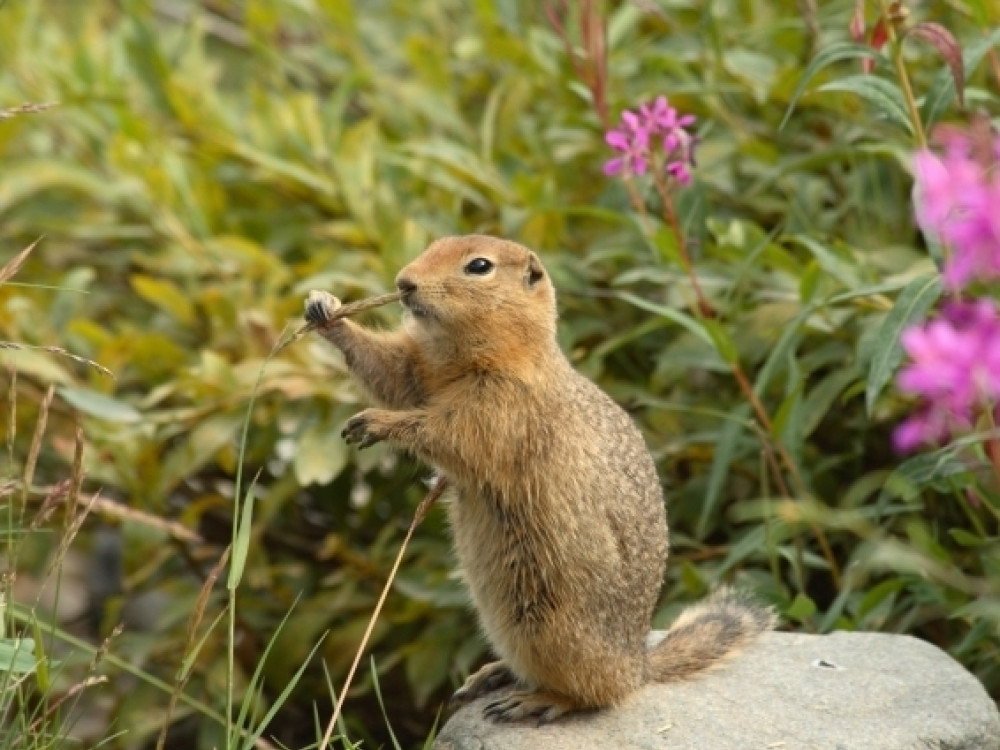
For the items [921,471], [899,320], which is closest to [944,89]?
[899,320]

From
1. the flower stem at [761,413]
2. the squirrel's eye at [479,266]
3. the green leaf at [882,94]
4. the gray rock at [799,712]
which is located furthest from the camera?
the flower stem at [761,413]

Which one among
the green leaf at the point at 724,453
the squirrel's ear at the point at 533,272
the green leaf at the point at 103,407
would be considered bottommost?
the green leaf at the point at 724,453

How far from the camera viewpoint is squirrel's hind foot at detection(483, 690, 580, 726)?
11.8 feet

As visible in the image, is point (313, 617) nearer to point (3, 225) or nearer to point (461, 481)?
point (461, 481)

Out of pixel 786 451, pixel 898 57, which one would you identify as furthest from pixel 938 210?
pixel 786 451

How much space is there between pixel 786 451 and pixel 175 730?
257 centimetres

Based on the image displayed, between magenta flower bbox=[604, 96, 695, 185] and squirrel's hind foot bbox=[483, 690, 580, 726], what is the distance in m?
1.33

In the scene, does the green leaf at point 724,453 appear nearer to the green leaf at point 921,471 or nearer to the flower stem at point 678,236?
the flower stem at point 678,236

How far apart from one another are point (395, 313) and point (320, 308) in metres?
1.40

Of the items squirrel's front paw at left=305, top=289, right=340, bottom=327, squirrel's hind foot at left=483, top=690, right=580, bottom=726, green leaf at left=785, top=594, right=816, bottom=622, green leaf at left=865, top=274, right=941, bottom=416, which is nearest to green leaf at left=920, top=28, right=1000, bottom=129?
green leaf at left=865, top=274, right=941, bottom=416

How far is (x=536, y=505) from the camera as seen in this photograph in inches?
142

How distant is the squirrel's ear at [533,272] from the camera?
3855 millimetres

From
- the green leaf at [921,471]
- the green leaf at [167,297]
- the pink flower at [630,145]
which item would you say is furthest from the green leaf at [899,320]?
the green leaf at [167,297]

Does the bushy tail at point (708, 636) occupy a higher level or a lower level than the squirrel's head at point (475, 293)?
lower
